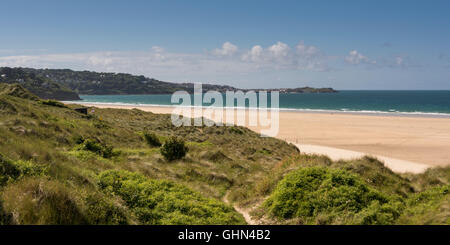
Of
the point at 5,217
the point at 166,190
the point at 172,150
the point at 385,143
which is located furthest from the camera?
the point at 385,143

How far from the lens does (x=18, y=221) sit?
5051 millimetres

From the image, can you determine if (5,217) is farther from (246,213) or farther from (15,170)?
(246,213)

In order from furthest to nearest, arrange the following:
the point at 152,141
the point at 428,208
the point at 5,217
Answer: the point at 152,141, the point at 428,208, the point at 5,217

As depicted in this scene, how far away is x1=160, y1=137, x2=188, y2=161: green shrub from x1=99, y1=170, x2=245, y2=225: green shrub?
5896 millimetres

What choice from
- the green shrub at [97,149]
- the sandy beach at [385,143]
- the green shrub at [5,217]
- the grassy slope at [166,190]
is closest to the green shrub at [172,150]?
the grassy slope at [166,190]

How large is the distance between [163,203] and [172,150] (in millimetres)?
7650

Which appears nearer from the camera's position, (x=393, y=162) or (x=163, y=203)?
(x=163, y=203)

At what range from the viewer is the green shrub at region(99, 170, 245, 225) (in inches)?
304

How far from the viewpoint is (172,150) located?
16.0 m

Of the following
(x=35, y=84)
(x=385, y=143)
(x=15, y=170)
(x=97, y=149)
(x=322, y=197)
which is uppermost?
(x=35, y=84)

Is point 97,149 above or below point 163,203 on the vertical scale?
above

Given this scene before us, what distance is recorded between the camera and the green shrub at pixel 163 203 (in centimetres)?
772

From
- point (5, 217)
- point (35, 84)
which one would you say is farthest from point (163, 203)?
point (35, 84)
